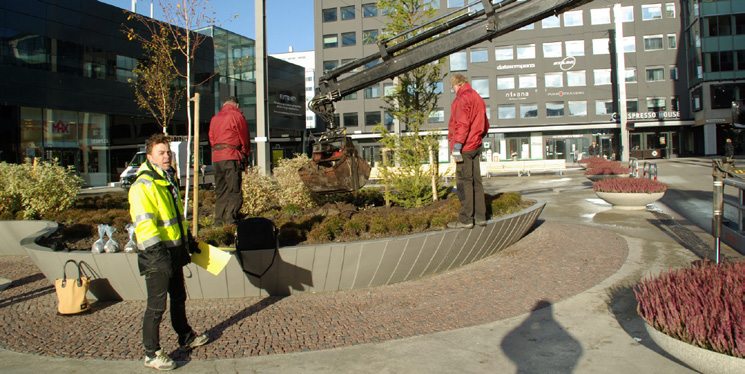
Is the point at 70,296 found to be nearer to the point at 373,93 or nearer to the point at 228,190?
the point at 228,190

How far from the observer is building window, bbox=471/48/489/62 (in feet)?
177

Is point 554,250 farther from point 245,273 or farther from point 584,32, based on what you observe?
point 584,32

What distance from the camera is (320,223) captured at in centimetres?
648

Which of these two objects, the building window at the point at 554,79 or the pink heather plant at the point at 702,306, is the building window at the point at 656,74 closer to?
the building window at the point at 554,79

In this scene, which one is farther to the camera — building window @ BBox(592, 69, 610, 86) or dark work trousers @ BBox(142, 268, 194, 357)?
building window @ BBox(592, 69, 610, 86)

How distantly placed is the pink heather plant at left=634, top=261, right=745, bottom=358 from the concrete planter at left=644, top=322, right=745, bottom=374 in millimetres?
38

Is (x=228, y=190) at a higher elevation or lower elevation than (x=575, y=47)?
lower

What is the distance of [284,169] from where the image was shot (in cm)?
956

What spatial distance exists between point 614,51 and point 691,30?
6.89 meters

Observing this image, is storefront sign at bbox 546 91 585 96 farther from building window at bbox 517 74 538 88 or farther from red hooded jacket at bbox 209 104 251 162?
red hooded jacket at bbox 209 104 251 162

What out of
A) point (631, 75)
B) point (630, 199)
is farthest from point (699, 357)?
point (631, 75)

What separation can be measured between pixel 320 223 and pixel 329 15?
186ft

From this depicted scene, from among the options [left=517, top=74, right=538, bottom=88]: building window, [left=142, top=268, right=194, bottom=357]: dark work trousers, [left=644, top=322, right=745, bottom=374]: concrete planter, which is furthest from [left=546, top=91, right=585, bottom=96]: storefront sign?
[left=142, top=268, right=194, bottom=357]: dark work trousers

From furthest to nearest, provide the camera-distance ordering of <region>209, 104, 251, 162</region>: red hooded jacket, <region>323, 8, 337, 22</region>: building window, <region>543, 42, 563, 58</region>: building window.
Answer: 1. <region>323, 8, 337, 22</region>: building window
2. <region>543, 42, 563, 58</region>: building window
3. <region>209, 104, 251, 162</region>: red hooded jacket
